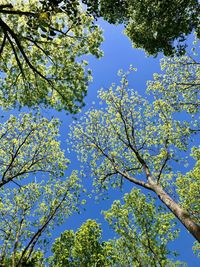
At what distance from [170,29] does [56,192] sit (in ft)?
47.1

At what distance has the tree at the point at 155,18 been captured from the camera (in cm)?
1492

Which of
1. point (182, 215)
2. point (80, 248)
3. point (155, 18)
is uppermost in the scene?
point (155, 18)

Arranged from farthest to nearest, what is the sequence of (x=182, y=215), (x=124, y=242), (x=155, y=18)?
(x=124, y=242), (x=155, y=18), (x=182, y=215)

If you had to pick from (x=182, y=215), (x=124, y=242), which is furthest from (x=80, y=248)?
(x=182, y=215)

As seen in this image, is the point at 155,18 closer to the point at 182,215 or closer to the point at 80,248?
the point at 182,215

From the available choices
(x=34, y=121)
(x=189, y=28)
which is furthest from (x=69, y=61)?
(x=34, y=121)

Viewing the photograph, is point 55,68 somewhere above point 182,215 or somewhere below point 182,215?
above

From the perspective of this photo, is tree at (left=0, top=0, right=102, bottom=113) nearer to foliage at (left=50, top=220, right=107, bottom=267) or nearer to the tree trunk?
the tree trunk

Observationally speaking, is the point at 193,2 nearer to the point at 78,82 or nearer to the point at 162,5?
the point at 162,5

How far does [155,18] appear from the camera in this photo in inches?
599

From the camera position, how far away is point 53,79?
51.6ft

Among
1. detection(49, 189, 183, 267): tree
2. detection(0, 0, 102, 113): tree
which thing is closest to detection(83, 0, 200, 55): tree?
detection(0, 0, 102, 113): tree

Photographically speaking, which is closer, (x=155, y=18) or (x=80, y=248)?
(x=155, y=18)

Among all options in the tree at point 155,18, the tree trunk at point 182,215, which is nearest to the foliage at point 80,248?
the tree trunk at point 182,215
